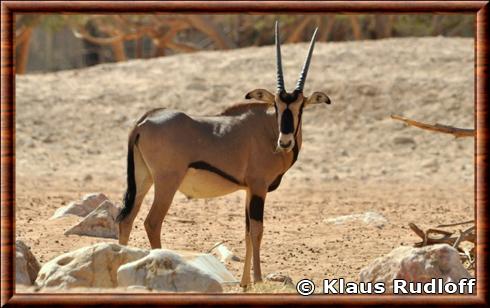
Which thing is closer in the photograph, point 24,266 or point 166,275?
point 166,275

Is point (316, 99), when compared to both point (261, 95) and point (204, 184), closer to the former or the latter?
point (261, 95)

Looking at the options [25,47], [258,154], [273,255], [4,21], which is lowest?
[273,255]

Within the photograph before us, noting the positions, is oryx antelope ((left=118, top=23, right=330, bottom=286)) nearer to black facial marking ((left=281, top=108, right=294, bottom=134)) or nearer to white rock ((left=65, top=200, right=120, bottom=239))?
black facial marking ((left=281, top=108, right=294, bottom=134))

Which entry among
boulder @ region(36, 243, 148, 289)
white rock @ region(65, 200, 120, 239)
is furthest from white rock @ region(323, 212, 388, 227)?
boulder @ region(36, 243, 148, 289)

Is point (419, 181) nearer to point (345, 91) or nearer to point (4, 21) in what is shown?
point (345, 91)

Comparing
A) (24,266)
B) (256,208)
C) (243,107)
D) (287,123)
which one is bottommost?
(24,266)

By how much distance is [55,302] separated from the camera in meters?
6.47

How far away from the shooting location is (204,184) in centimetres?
861

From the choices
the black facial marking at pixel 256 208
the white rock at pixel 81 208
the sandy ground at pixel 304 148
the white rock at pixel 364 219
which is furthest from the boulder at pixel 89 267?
the white rock at pixel 364 219

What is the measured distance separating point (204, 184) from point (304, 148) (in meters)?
9.57

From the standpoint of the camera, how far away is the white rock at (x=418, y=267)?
764 cm

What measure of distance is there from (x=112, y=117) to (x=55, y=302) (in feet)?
43.6

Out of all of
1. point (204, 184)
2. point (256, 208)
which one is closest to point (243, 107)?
point (204, 184)

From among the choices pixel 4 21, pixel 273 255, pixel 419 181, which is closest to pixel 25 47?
pixel 419 181
